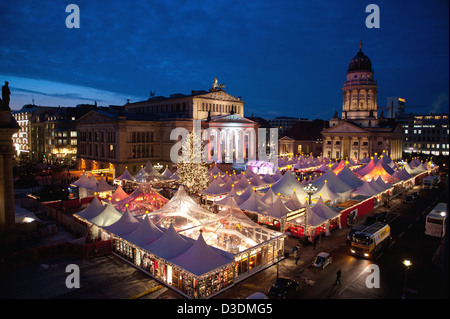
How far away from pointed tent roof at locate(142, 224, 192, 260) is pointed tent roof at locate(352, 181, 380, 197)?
22.2 metres

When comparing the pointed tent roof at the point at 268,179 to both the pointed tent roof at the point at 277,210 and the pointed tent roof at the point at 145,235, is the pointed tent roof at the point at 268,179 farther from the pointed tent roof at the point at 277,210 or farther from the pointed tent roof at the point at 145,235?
the pointed tent roof at the point at 145,235

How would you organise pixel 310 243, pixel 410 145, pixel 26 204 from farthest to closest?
pixel 410 145 < pixel 26 204 < pixel 310 243

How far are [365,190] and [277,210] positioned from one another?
13.9m

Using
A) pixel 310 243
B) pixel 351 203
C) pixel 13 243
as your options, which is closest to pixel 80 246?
pixel 13 243

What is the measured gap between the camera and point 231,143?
56344 mm

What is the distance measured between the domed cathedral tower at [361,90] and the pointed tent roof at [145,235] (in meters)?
72.0

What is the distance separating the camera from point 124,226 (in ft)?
61.0

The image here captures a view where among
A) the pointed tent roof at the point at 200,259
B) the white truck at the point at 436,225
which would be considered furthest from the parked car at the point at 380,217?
the pointed tent roof at the point at 200,259

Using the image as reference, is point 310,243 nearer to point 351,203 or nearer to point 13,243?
point 351,203

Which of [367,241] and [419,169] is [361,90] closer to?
[419,169]

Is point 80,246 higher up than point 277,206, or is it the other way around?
point 277,206

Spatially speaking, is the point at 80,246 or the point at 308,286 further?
the point at 80,246

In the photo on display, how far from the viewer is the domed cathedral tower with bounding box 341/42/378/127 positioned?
77688mm
